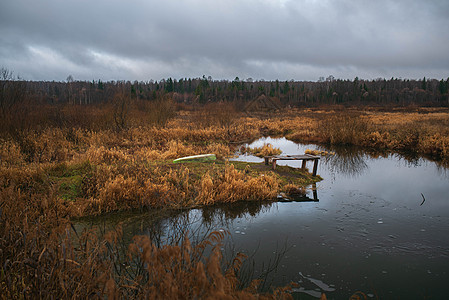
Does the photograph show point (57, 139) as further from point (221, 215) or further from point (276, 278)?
point (276, 278)

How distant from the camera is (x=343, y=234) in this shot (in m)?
6.17

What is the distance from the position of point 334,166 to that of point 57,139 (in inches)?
469

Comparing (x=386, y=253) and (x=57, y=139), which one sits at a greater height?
(x=57, y=139)

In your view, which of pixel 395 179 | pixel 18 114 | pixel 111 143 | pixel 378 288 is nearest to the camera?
pixel 378 288

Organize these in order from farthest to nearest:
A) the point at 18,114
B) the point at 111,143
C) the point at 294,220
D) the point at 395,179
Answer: the point at 111,143 → the point at 18,114 → the point at 395,179 → the point at 294,220

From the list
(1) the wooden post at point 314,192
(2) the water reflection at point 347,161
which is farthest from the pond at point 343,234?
(2) the water reflection at point 347,161

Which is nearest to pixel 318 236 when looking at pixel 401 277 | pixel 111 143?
pixel 401 277

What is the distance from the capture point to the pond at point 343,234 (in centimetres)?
450

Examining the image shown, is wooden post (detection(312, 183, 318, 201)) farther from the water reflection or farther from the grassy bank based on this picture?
the water reflection

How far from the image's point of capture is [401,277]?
4625 mm

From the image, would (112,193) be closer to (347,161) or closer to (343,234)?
(343,234)

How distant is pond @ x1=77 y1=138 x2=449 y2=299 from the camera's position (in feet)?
14.8

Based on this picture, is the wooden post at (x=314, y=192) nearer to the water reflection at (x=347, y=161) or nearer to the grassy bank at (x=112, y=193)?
the grassy bank at (x=112, y=193)

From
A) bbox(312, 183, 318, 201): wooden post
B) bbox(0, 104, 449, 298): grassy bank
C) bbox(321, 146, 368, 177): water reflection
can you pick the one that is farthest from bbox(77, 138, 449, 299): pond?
bbox(321, 146, 368, 177): water reflection
